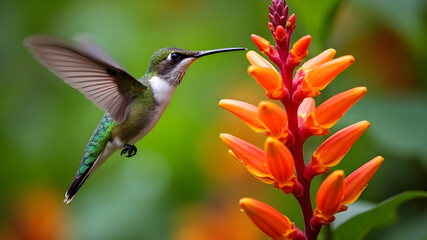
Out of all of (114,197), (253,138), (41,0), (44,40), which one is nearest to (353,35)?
(253,138)

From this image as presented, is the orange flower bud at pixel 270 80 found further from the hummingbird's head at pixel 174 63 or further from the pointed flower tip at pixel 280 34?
the hummingbird's head at pixel 174 63

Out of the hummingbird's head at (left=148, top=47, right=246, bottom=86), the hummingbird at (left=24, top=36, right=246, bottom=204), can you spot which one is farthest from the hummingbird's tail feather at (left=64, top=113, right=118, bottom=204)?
the hummingbird's head at (left=148, top=47, right=246, bottom=86)

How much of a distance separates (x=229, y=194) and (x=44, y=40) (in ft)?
6.81

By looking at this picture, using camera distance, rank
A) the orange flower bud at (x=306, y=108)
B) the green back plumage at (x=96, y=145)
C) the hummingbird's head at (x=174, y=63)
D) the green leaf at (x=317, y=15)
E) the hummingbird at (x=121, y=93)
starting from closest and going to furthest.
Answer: the orange flower bud at (x=306, y=108)
the green leaf at (x=317, y=15)
the hummingbird at (x=121, y=93)
the hummingbird's head at (x=174, y=63)
the green back plumage at (x=96, y=145)

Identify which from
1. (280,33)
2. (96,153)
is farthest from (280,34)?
(96,153)

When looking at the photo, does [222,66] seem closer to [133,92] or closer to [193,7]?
[193,7]

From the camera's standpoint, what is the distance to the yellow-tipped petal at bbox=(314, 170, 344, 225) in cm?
176

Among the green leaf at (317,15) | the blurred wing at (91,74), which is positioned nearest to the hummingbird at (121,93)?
the blurred wing at (91,74)

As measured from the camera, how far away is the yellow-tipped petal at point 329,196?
176cm

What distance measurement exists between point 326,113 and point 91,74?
1131mm

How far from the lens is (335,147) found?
6.23 feet

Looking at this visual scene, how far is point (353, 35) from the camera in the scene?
12.3 feet

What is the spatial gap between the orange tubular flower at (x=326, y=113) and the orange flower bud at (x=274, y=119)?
90mm

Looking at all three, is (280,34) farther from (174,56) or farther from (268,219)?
(174,56)
